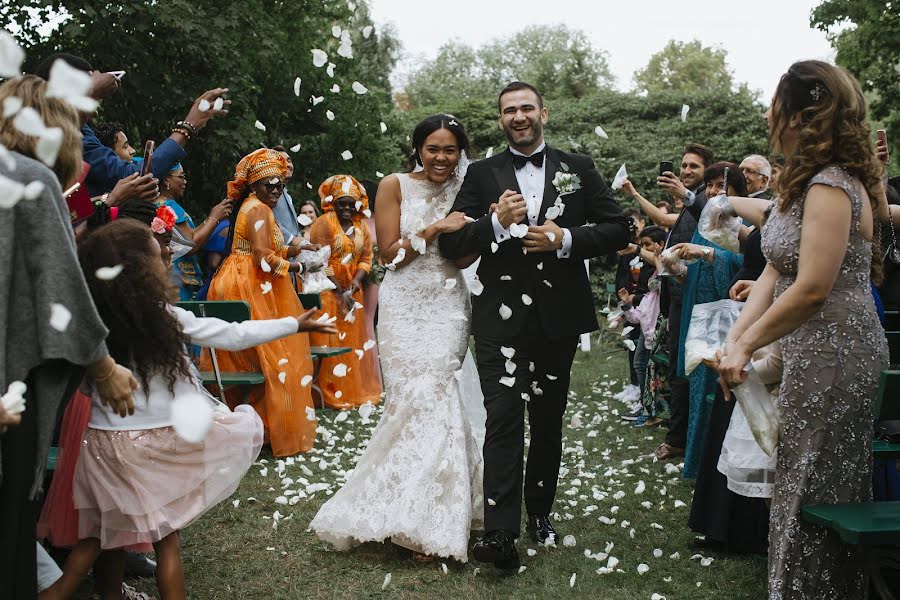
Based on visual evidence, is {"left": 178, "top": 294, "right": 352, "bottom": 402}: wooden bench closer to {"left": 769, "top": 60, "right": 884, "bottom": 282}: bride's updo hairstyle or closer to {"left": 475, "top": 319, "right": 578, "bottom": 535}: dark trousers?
{"left": 475, "top": 319, "right": 578, "bottom": 535}: dark trousers

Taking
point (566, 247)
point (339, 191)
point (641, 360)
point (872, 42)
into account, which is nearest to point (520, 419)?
point (566, 247)

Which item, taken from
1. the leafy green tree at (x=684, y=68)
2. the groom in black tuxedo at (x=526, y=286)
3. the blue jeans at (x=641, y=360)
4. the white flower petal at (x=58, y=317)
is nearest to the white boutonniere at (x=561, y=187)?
the groom in black tuxedo at (x=526, y=286)

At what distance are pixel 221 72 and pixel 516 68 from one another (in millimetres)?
46160

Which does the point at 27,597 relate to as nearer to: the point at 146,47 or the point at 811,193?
the point at 811,193

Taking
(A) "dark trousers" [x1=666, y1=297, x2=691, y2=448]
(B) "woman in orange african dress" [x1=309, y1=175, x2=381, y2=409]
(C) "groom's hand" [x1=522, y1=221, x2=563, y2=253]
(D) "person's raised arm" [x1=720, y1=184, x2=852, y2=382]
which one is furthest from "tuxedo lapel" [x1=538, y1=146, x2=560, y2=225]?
(B) "woman in orange african dress" [x1=309, y1=175, x2=381, y2=409]

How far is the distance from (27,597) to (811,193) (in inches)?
115

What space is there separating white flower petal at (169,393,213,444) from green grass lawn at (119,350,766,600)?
38.6 inches

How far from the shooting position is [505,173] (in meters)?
4.97

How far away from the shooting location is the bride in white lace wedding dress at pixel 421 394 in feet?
15.9

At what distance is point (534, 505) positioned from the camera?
519 cm

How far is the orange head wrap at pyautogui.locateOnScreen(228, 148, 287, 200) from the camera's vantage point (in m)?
7.77

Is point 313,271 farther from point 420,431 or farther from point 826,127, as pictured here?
point 826,127

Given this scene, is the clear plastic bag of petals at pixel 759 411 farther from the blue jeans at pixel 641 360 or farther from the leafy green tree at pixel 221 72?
the leafy green tree at pixel 221 72

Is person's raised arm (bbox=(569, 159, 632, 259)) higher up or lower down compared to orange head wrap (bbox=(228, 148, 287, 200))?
lower down
